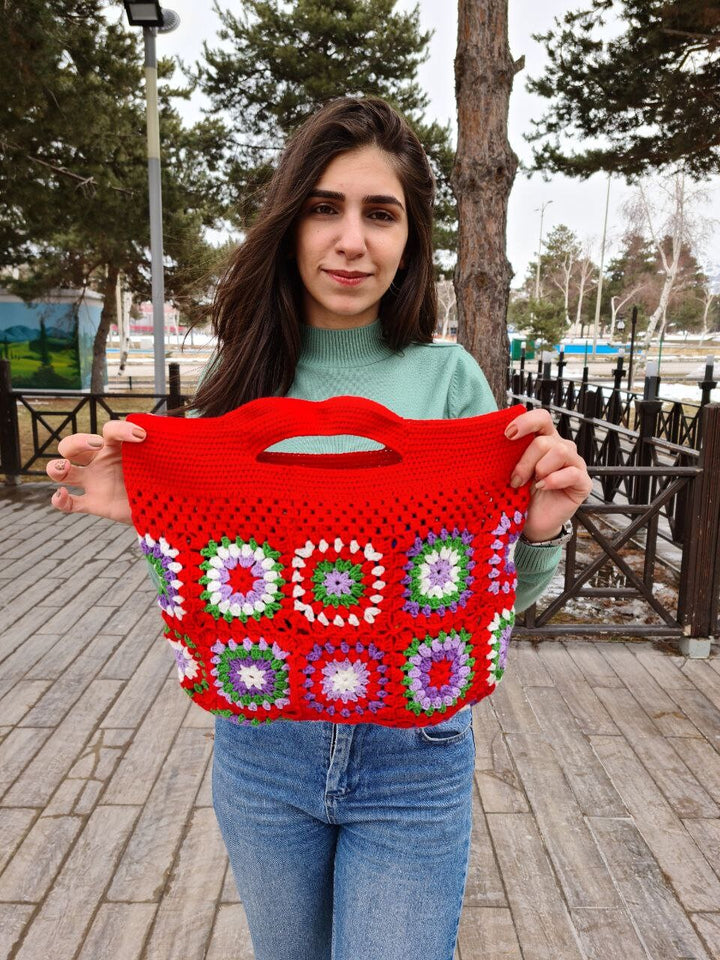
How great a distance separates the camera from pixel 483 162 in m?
4.88

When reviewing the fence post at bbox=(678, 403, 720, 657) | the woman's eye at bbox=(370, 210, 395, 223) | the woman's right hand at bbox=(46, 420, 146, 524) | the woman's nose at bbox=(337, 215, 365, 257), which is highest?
the woman's eye at bbox=(370, 210, 395, 223)

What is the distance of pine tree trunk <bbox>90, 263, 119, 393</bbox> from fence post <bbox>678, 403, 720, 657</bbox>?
14.3m

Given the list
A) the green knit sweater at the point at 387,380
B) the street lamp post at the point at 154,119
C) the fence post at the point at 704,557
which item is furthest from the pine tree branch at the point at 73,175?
the green knit sweater at the point at 387,380

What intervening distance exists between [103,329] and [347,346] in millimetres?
17053

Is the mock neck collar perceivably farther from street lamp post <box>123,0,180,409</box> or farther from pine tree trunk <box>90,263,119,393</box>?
pine tree trunk <box>90,263,119,393</box>

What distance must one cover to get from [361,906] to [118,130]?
11.4 metres

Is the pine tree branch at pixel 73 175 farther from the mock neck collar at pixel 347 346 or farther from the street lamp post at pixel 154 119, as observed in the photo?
the mock neck collar at pixel 347 346

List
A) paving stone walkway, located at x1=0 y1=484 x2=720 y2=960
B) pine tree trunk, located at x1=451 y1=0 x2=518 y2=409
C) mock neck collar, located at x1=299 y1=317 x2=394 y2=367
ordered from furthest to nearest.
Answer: pine tree trunk, located at x1=451 y1=0 x2=518 y2=409 → paving stone walkway, located at x1=0 y1=484 x2=720 y2=960 → mock neck collar, located at x1=299 y1=317 x2=394 y2=367

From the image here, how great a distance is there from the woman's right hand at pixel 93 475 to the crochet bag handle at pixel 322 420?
A: 209 millimetres

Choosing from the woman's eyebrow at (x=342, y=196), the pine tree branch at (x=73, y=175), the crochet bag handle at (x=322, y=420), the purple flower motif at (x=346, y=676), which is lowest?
the purple flower motif at (x=346, y=676)

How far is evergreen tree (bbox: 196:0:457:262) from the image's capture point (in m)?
11.8

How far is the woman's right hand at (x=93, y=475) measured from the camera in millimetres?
1121

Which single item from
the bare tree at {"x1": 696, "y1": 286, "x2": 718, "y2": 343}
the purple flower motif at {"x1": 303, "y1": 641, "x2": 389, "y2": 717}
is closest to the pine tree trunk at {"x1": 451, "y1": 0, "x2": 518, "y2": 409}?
the purple flower motif at {"x1": 303, "y1": 641, "x2": 389, "y2": 717}

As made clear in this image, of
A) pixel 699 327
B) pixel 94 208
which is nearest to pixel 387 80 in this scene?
pixel 94 208
